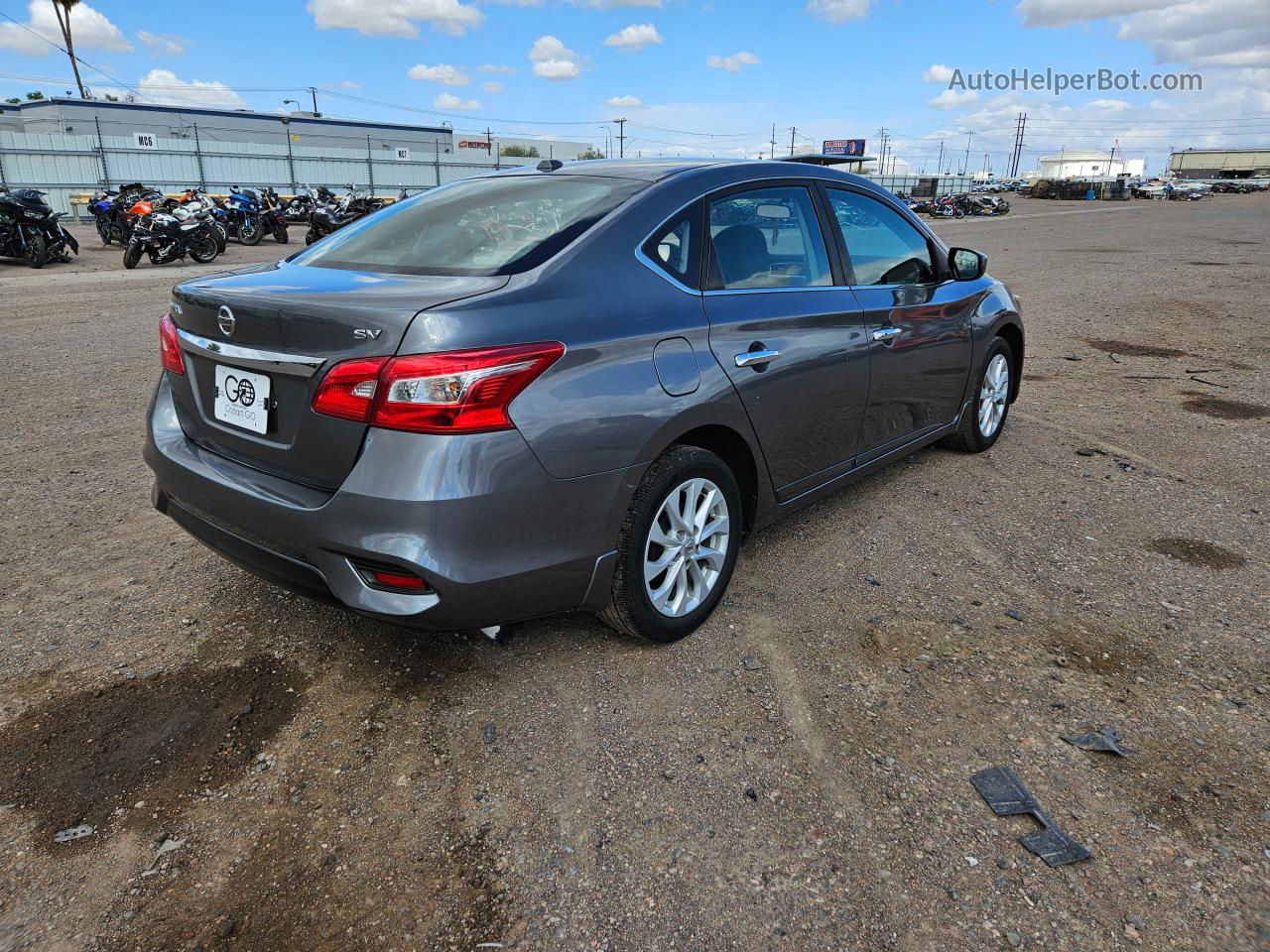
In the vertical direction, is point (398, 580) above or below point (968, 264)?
below

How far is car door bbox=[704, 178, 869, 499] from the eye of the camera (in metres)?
3.01

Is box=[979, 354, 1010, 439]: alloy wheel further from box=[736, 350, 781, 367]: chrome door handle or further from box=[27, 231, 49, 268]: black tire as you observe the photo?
box=[27, 231, 49, 268]: black tire

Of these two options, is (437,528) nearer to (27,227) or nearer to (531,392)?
(531,392)

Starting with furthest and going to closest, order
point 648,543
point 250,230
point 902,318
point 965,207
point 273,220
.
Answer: point 965,207 < point 273,220 < point 250,230 < point 902,318 < point 648,543

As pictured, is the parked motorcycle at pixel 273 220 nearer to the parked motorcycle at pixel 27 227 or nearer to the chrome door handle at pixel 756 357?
the parked motorcycle at pixel 27 227

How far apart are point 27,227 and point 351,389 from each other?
16450 millimetres

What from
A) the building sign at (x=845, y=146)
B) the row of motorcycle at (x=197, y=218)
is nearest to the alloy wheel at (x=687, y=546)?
the row of motorcycle at (x=197, y=218)

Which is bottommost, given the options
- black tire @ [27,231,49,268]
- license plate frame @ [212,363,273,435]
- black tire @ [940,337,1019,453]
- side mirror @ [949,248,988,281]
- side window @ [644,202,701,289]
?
black tire @ [940,337,1019,453]

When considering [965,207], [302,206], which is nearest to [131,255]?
[302,206]

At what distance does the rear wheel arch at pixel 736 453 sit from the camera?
2.94 meters

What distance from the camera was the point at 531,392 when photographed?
2309 mm

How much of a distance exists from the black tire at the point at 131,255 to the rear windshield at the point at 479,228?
14.0m

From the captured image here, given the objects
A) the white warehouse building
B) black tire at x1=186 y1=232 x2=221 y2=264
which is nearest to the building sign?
the white warehouse building

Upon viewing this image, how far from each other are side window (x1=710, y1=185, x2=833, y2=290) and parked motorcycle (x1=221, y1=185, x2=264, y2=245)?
19.5 meters
